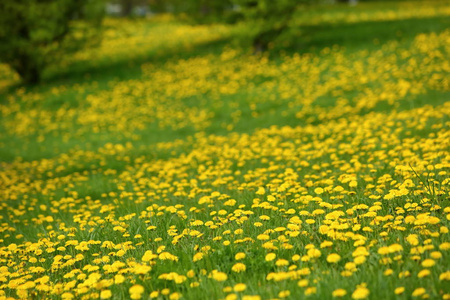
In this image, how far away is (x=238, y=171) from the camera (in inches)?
228

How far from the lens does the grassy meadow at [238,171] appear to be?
9.45 feet

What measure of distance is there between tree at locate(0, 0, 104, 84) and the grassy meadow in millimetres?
1147

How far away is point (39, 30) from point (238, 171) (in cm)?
1338

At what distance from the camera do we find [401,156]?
210 inches

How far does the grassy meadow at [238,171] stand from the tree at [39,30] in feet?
3.76

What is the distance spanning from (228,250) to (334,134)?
487cm

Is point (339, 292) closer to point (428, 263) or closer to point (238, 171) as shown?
point (428, 263)

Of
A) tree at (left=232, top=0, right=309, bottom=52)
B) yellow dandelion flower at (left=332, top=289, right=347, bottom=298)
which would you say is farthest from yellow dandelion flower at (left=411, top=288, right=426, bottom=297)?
tree at (left=232, top=0, right=309, bottom=52)

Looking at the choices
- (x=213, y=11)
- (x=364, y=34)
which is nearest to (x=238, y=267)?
(x=213, y=11)

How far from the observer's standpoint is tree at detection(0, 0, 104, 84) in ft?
53.1

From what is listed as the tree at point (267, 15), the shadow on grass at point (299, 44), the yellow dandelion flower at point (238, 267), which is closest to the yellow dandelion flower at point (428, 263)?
the yellow dandelion flower at point (238, 267)

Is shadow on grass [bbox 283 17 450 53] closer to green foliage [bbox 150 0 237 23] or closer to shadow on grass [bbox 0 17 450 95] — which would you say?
shadow on grass [bbox 0 17 450 95]

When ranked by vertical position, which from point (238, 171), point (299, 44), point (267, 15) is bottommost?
point (238, 171)

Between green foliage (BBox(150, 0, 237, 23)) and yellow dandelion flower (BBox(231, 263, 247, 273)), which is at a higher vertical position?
green foliage (BBox(150, 0, 237, 23))
